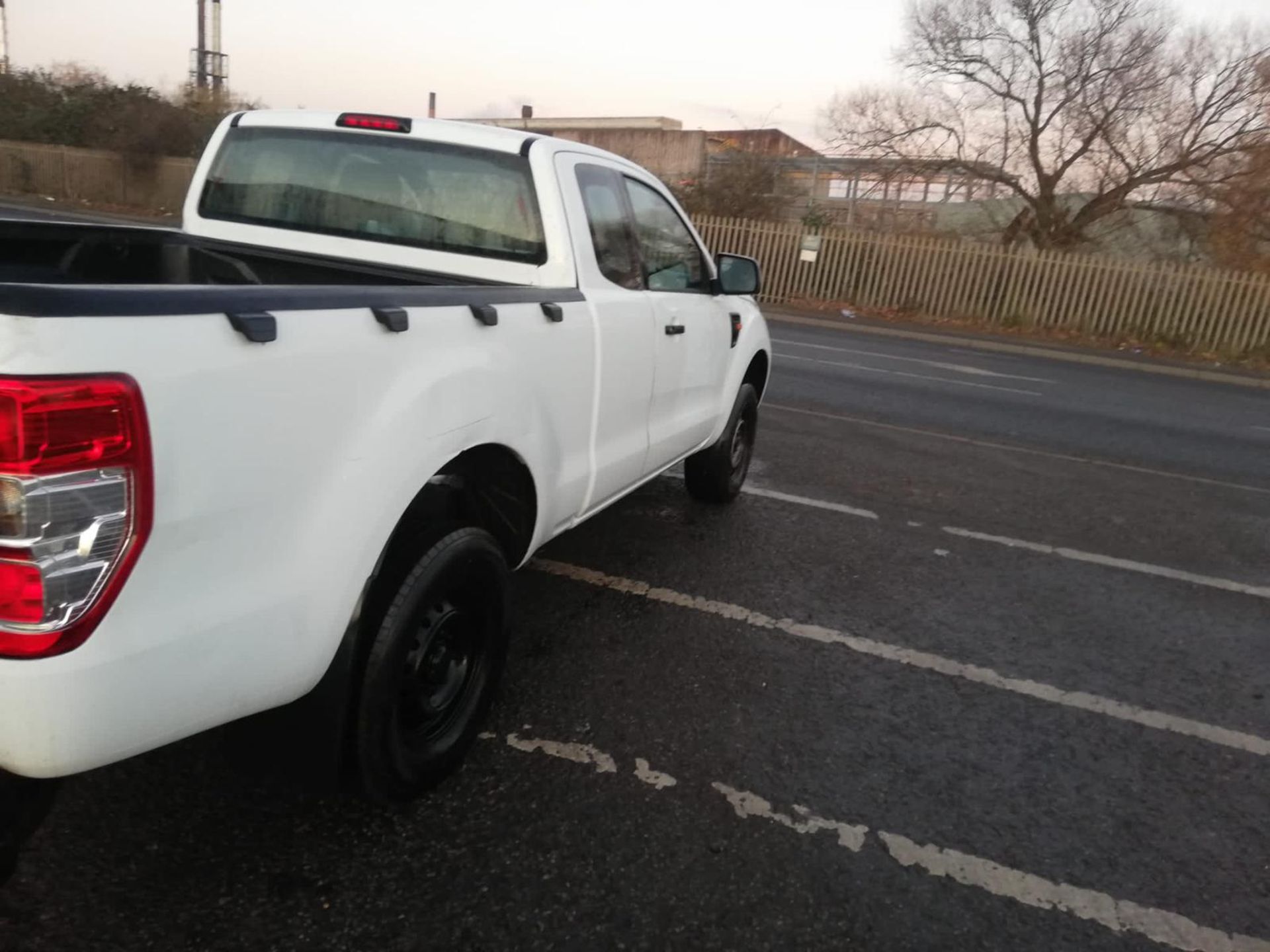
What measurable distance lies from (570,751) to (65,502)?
6.04ft

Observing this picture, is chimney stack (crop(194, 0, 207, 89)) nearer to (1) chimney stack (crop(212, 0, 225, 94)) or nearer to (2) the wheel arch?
(1) chimney stack (crop(212, 0, 225, 94))

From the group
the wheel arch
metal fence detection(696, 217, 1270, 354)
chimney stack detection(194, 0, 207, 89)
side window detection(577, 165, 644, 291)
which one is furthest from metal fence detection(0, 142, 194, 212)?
side window detection(577, 165, 644, 291)

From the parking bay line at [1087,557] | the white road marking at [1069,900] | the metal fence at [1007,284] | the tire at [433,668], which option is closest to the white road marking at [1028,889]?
the white road marking at [1069,900]

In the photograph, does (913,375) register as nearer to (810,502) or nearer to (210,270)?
(810,502)

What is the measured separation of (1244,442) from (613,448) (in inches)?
366

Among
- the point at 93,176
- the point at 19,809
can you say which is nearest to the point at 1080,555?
the point at 19,809

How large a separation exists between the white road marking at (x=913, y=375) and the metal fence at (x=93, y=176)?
26.8 metres

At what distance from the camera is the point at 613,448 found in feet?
12.2

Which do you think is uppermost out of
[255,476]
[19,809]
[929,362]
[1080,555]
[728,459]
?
[255,476]

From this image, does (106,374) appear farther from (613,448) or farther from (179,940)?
(613,448)

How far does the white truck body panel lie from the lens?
1635 millimetres

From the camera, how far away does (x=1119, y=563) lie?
5.54 m

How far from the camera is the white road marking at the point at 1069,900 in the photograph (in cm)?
249

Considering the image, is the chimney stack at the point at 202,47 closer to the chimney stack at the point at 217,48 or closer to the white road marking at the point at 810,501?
the chimney stack at the point at 217,48
